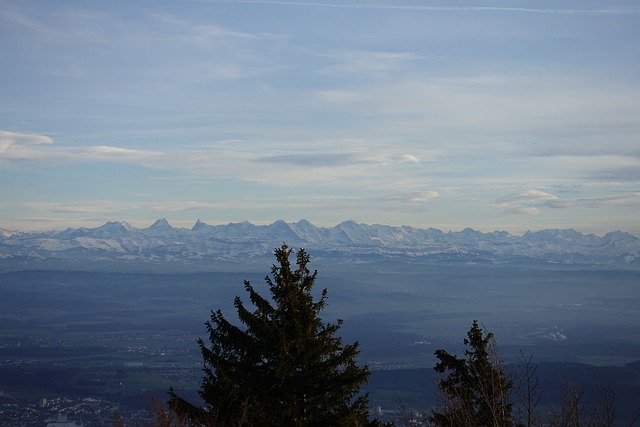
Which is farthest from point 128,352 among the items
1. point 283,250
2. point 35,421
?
point 283,250

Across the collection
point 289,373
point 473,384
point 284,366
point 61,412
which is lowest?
point 61,412

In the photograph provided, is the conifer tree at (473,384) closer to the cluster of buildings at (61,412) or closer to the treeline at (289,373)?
the treeline at (289,373)

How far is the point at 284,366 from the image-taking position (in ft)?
42.0

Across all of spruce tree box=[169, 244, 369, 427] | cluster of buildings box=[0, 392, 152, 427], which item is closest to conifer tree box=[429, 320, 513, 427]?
spruce tree box=[169, 244, 369, 427]

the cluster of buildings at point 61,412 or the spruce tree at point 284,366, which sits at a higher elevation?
the spruce tree at point 284,366

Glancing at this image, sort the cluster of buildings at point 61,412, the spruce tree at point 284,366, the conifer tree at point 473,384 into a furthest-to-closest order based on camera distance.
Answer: the cluster of buildings at point 61,412 → the spruce tree at point 284,366 → the conifer tree at point 473,384

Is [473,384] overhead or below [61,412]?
overhead

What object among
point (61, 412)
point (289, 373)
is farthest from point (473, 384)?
point (61, 412)

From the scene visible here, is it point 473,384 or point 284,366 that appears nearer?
point 284,366

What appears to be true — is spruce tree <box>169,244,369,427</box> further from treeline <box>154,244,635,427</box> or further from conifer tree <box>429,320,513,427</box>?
conifer tree <box>429,320,513,427</box>

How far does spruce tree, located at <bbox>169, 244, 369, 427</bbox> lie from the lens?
12.7 meters

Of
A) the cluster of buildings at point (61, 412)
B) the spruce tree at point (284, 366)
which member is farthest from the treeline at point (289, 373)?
the cluster of buildings at point (61, 412)

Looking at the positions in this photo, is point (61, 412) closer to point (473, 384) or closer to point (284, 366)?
point (473, 384)

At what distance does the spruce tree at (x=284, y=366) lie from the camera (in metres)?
12.7
